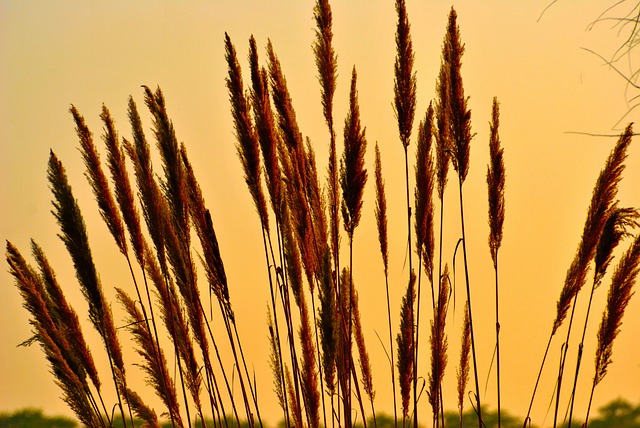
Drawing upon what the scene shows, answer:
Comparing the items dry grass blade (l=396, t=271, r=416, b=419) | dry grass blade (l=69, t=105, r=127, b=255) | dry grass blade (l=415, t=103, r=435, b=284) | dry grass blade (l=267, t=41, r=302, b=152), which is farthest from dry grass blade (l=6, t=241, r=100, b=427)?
dry grass blade (l=415, t=103, r=435, b=284)

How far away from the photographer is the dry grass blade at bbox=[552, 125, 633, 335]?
113 inches

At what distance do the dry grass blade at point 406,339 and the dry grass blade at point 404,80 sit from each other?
2.17 ft

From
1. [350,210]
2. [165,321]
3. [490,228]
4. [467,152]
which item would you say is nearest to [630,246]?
[490,228]

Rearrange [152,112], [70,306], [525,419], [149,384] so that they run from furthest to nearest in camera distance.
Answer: [525,419], [149,384], [70,306], [152,112]

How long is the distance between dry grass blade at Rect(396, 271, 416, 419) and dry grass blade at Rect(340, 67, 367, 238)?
543 millimetres

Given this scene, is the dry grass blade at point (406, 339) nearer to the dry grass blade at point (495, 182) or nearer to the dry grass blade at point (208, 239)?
the dry grass blade at point (495, 182)

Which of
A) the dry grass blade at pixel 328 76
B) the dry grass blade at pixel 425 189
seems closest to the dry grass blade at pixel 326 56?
the dry grass blade at pixel 328 76

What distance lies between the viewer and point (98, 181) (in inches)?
110

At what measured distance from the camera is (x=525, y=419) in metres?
3.31

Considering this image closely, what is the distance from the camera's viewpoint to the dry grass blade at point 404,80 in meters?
2.88

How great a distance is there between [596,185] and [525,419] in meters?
1.11

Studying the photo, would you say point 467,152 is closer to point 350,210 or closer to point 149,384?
point 350,210

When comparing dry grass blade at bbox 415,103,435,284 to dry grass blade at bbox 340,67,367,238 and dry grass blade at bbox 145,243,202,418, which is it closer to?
dry grass blade at bbox 340,67,367,238

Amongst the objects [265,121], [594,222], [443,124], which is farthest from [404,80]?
[594,222]
